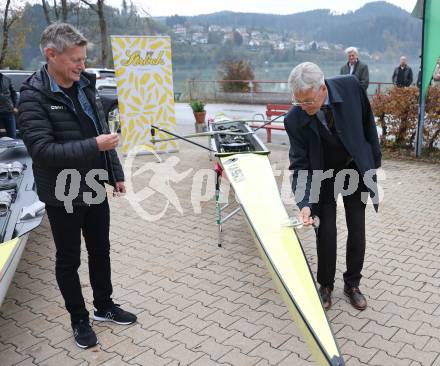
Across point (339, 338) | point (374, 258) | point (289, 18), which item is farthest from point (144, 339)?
point (289, 18)

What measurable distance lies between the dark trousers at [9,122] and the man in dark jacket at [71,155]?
5.94m

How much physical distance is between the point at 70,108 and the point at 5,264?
3.88ft

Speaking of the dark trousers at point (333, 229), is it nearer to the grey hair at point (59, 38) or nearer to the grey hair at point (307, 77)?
the grey hair at point (307, 77)

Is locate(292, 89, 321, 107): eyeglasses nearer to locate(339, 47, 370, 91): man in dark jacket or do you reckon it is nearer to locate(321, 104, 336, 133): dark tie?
locate(321, 104, 336, 133): dark tie

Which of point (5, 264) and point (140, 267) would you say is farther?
point (140, 267)

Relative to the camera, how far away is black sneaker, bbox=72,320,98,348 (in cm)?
298

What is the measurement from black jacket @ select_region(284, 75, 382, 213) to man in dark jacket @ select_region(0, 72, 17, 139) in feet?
20.2

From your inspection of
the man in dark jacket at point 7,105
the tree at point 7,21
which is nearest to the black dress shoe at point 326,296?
the man in dark jacket at point 7,105

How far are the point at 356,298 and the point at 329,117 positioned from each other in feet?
4.57

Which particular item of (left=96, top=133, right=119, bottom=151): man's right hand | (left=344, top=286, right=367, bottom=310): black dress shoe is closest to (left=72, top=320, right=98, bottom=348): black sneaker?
(left=96, top=133, right=119, bottom=151): man's right hand

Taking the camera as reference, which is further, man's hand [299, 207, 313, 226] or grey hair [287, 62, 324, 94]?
man's hand [299, 207, 313, 226]

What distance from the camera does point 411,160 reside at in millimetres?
7793

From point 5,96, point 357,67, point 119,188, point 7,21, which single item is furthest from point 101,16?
point 119,188

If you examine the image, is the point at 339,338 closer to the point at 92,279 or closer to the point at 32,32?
the point at 92,279
